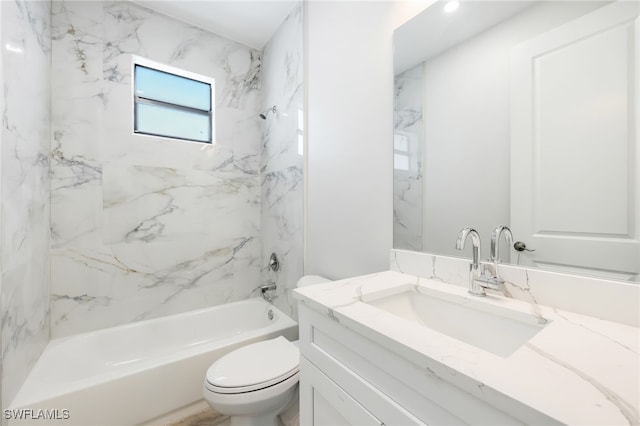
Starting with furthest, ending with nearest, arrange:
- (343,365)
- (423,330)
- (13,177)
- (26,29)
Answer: (26,29)
(13,177)
(343,365)
(423,330)

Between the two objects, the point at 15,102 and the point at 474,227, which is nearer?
the point at 474,227

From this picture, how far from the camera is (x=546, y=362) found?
1.54 ft

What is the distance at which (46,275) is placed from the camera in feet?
5.20

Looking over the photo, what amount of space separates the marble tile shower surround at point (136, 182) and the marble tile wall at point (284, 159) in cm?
19

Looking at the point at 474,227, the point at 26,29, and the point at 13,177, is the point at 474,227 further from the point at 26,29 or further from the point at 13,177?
the point at 26,29

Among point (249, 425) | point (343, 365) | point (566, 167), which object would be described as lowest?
point (249, 425)

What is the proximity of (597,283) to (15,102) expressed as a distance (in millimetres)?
2327

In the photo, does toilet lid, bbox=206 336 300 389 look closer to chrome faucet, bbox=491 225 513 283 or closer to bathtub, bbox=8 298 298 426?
bathtub, bbox=8 298 298 426

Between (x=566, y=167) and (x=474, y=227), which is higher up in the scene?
(x=566, y=167)

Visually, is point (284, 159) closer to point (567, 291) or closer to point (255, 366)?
point (255, 366)

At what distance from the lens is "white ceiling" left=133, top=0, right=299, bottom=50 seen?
6.13ft

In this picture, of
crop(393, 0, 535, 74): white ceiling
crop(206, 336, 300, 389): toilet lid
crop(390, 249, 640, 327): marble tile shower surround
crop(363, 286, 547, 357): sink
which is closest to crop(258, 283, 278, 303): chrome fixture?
crop(206, 336, 300, 389): toilet lid

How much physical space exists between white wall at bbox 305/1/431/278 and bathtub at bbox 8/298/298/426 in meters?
0.78

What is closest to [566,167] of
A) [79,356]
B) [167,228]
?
[167,228]
